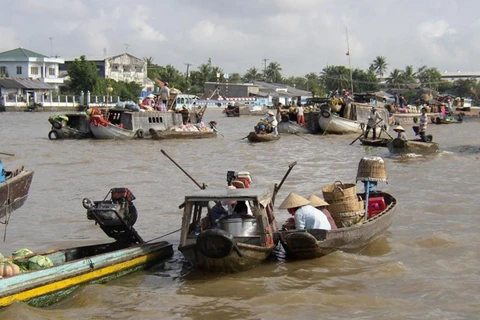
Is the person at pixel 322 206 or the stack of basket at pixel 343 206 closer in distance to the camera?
the person at pixel 322 206

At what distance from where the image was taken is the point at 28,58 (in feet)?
207

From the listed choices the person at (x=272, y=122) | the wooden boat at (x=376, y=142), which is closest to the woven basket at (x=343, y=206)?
the wooden boat at (x=376, y=142)

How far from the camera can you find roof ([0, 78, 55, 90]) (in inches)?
2250

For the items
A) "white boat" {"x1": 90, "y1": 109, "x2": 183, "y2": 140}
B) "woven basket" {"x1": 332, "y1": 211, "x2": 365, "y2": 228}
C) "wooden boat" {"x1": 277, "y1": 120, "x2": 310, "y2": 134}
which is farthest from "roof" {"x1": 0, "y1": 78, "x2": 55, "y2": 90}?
"woven basket" {"x1": 332, "y1": 211, "x2": 365, "y2": 228}

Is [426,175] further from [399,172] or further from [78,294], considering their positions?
[78,294]

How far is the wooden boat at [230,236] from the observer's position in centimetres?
733

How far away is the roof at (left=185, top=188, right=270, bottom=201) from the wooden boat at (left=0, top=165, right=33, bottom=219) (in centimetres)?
450

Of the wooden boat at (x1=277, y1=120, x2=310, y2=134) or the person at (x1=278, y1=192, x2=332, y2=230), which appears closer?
the person at (x1=278, y1=192, x2=332, y2=230)

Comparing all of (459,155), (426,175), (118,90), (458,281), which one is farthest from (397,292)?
(118,90)

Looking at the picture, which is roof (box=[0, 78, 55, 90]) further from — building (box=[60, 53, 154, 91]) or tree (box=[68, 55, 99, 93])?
building (box=[60, 53, 154, 91])

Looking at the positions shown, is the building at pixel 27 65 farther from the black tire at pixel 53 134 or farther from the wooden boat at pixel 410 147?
the wooden boat at pixel 410 147

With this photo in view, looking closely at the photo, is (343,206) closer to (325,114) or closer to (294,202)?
(294,202)

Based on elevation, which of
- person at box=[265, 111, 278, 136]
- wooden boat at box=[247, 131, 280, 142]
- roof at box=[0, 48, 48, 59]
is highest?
roof at box=[0, 48, 48, 59]

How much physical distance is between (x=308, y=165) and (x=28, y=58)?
50228 mm
